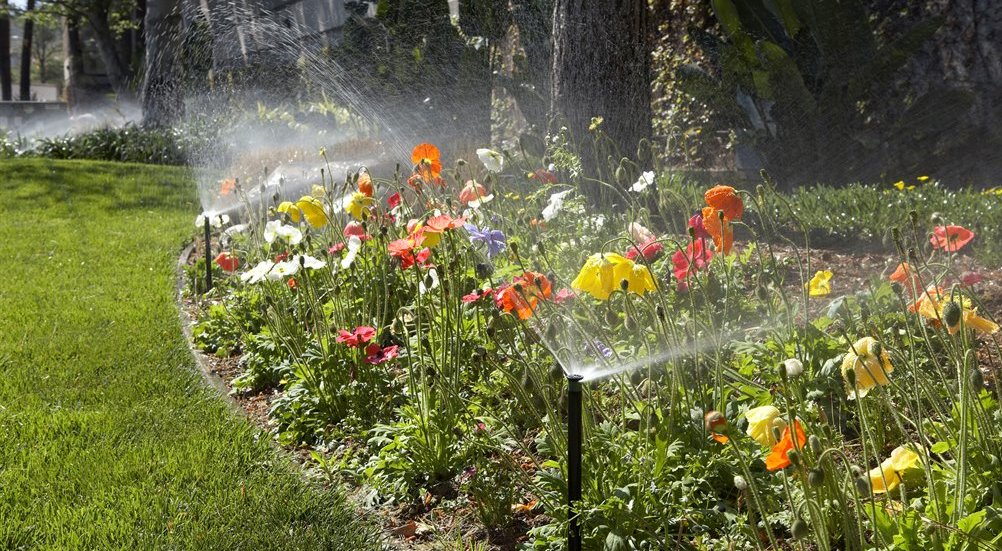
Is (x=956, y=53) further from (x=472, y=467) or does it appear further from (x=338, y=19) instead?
(x=472, y=467)

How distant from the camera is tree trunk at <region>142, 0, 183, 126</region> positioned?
1245 cm

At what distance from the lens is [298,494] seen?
268cm

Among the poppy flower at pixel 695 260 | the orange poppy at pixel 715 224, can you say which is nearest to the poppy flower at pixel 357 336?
the poppy flower at pixel 695 260

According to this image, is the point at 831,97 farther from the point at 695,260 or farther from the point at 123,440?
the point at 123,440

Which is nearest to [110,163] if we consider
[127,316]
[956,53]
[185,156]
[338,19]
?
[185,156]

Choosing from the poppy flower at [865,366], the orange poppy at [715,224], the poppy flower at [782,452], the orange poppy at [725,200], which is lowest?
the poppy flower at [782,452]

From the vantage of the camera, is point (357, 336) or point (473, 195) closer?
point (357, 336)

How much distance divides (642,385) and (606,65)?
332 cm

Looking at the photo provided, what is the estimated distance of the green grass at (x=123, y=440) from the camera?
2.48 metres

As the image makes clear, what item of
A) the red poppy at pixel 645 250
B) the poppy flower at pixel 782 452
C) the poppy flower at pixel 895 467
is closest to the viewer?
the poppy flower at pixel 782 452

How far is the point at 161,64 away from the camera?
1326 centimetres

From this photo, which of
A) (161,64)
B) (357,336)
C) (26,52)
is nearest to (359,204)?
(357,336)

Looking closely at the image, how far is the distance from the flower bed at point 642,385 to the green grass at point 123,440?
0.22m

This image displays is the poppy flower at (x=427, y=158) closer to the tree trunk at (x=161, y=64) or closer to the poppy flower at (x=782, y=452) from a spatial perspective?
the poppy flower at (x=782, y=452)
